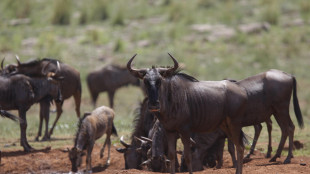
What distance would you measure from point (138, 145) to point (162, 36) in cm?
1762

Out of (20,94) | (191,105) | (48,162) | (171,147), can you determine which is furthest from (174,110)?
(20,94)

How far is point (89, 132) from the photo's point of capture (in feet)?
43.3

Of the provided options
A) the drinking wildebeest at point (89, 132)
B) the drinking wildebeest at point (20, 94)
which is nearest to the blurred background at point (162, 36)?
the drinking wildebeest at point (20, 94)

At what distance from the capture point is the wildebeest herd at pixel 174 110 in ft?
32.0

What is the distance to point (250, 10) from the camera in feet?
110

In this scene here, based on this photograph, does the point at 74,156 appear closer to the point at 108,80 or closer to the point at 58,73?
the point at 58,73

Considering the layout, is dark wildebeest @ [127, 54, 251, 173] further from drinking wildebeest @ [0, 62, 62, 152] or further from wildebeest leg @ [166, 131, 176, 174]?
drinking wildebeest @ [0, 62, 62, 152]

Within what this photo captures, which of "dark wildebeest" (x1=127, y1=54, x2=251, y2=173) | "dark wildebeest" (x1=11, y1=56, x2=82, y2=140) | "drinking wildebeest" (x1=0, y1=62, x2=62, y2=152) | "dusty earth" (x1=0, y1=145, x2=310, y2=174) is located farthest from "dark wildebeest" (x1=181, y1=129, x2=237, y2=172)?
"dark wildebeest" (x1=11, y1=56, x2=82, y2=140)

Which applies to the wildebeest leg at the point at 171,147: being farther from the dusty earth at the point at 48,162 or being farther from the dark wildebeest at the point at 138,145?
the dusty earth at the point at 48,162

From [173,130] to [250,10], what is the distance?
24.7 meters

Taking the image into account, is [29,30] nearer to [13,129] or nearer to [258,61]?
[258,61]

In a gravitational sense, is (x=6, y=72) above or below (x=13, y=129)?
above

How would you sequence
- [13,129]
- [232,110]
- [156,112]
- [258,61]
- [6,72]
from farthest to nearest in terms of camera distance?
[258,61], [13,129], [6,72], [232,110], [156,112]

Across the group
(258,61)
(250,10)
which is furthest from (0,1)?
(258,61)
